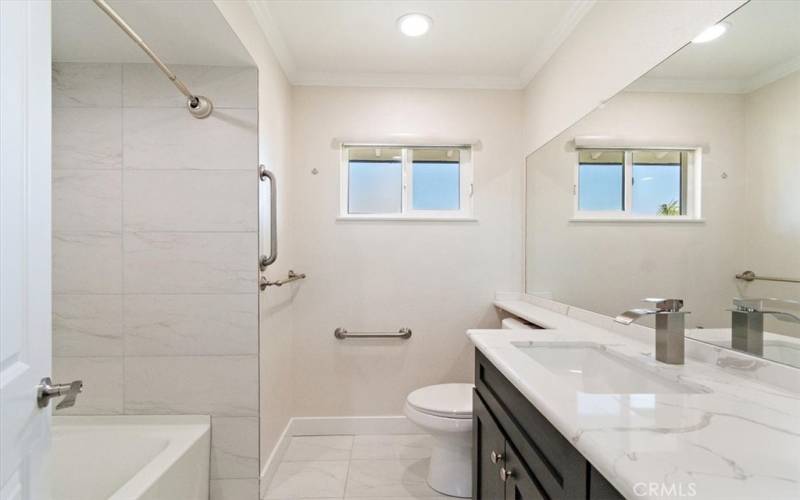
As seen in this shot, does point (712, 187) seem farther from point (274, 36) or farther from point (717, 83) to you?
point (274, 36)

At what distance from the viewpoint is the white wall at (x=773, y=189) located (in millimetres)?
804

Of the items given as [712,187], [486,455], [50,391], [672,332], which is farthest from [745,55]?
[50,391]

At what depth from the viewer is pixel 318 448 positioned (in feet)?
6.93

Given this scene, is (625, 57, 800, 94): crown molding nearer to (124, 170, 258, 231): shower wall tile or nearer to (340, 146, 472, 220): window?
(340, 146, 472, 220): window

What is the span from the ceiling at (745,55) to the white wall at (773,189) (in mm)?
44

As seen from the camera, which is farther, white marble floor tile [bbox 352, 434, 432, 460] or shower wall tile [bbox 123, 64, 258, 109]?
white marble floor tile [bbox 352, 434, 432, 460]

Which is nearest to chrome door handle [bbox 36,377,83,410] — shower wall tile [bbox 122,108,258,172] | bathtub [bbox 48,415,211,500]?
bathtub [bbox 48,415,211,500]

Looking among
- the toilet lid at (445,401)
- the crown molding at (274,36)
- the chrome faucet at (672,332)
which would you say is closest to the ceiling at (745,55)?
the chrome faucet at (672,332)

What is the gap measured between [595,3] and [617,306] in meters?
1.31

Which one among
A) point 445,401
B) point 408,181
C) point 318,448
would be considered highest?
point 408,181

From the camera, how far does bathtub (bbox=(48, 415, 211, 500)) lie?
1.40 meters

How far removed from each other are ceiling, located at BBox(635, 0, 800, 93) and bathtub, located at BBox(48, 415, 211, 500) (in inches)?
84.8

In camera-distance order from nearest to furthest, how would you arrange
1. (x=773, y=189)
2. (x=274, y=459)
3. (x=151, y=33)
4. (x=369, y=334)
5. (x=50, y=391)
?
(x=50, y=391), (x=773, y=189), (x=151, y=33), (x=274, y=459), (x=369, y=334)

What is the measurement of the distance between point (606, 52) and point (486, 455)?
1.64 metres
